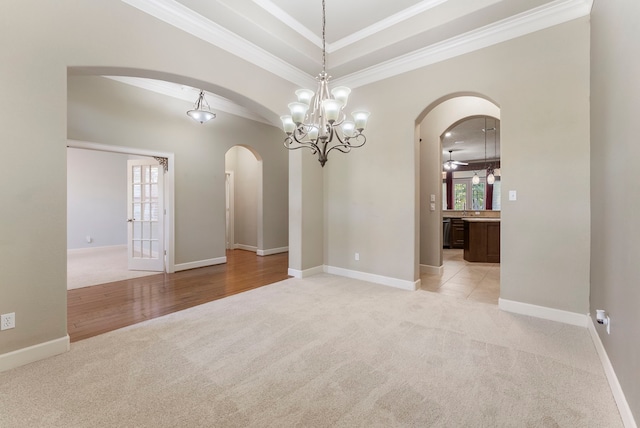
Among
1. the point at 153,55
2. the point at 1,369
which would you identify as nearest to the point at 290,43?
the point at 153,55

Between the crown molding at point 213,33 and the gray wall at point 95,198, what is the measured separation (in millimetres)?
6139

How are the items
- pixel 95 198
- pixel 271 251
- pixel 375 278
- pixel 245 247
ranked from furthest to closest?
pixel 245 247 < pixel 95 198 < pixel 271 251 < pixel 375 278

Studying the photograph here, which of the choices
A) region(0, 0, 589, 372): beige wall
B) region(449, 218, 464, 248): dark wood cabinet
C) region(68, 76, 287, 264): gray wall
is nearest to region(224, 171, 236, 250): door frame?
region(68, 76, 287, 264): gray wall

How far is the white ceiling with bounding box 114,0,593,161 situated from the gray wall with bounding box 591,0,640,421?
2.58ft

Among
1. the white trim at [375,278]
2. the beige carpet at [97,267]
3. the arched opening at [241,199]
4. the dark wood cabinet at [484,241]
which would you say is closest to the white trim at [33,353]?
the beige carpet at [97,267]

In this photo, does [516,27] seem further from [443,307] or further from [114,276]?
[114,276]

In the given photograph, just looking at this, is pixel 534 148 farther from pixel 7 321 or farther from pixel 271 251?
pixel 271 251

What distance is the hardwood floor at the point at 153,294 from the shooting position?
118 inches

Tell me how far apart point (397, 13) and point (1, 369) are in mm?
5054

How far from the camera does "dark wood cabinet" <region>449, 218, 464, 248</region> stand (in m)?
7.97

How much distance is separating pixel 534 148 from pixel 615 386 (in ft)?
7.33

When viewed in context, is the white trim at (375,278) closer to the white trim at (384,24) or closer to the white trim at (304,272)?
the white trim at (304,272)

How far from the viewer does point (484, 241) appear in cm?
587

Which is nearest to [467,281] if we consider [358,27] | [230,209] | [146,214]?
[358,27]
